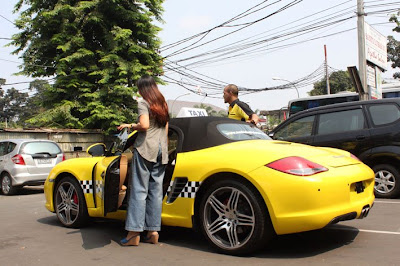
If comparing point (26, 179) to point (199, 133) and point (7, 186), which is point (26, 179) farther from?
point (199, 133)

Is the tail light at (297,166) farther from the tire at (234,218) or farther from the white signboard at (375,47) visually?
the white signboard at (375,47)

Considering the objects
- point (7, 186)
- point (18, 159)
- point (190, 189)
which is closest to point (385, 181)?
point (190, 189)

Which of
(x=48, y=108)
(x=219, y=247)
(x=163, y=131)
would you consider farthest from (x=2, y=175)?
(x=48, y=108)

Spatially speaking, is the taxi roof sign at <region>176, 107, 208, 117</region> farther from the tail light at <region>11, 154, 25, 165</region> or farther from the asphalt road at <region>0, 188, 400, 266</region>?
the tail light at <region>11, 154, 25, 165</region>

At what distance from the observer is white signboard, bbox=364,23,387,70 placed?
592 inches

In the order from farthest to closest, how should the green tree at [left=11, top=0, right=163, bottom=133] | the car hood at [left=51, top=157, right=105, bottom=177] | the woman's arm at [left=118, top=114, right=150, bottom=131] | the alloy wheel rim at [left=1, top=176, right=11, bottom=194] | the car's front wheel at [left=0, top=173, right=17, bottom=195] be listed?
the green tree at [left=11, top=0, right=163, bottom=133], the alloy wheel rim at [left=1, top=176, right=11, bottom=194], the car's front wheel at [left=0, top=173, right=17, bottom=195], the car hood at [left=51, top=157, right=105, bottom=177], the woman's arm at [left=118, top=114, right=150, bottom=131]

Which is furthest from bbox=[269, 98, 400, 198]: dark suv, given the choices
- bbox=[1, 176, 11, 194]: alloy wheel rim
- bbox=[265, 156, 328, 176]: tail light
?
bbox=[1, 176, 11, 194]: alloy wheel rim

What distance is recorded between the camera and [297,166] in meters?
3.48

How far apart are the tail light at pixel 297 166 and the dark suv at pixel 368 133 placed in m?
3.74

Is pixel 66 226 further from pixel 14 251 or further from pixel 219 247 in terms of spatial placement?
pixel 219 247

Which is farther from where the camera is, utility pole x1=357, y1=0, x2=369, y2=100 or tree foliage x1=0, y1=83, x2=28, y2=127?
tree foliage x1=0, y1=83, x2=28, y2=127

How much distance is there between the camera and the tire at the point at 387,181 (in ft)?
22.0

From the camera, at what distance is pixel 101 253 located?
4016 millimetres

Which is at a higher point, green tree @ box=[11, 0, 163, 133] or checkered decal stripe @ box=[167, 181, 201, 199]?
green tree @ box=[11, 0, 163, 133]
